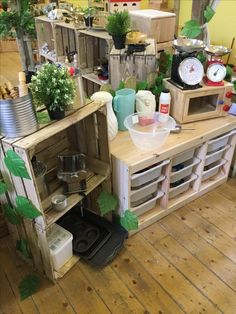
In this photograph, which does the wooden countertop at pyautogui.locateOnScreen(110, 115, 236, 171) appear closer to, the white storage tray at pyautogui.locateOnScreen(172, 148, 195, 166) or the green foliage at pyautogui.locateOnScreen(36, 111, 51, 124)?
the white storage tray at pyautogui.locateOnScreen(172, 148, 195, 166)

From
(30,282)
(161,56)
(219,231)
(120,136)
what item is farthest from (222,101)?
(30,282)

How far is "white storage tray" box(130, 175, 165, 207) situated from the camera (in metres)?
1.62

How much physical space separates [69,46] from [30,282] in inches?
82.6

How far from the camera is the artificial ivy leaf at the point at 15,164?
1.04 m

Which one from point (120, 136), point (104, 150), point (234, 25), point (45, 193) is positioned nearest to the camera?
point (45, 193)

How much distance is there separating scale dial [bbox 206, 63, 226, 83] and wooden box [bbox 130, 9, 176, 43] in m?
0.52

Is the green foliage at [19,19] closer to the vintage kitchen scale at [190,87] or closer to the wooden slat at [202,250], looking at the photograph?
the vintage kitchen scale at [190,87]

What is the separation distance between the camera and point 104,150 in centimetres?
150

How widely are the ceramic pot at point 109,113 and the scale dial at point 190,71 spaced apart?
0.49m

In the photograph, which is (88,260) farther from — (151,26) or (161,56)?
(151,26)

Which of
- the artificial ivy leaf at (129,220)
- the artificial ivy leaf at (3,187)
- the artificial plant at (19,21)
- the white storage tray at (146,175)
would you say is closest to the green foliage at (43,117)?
the artificial ivy leaf at (3,187)

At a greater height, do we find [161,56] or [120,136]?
[161,56]

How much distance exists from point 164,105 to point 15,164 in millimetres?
983

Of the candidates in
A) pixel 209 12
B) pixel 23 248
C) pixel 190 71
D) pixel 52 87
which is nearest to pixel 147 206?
pixel 23 248
